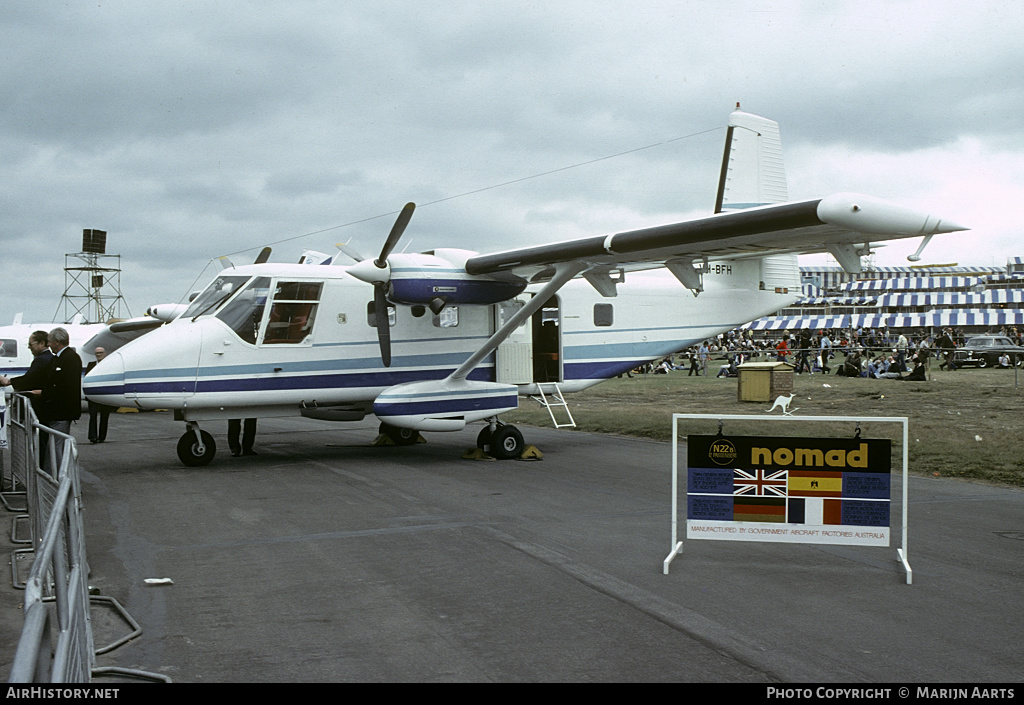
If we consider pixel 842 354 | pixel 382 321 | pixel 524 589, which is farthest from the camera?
pixel 842 354

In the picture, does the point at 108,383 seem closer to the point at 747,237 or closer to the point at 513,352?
the point at 513,352

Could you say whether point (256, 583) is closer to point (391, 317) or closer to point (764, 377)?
point (391, 317)

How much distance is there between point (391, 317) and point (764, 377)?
43.4 ft

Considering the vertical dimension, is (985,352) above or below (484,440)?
above

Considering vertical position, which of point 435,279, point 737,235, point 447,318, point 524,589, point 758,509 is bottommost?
point 524,589

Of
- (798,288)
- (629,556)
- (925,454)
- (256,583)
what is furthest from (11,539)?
(798,288)

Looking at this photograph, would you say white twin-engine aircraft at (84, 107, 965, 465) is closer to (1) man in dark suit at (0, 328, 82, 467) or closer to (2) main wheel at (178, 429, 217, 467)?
(2) main wheel at (178, 429, 217, 467)

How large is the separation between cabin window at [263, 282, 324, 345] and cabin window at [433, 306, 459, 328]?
6.51 feet

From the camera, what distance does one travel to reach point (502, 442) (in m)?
13.2

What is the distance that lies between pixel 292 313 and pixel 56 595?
32.3 ft

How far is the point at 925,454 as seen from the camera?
12.5m

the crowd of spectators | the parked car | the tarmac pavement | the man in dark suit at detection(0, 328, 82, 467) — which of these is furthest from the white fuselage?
the parked car

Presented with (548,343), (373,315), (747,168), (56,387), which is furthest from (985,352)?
(56,387)

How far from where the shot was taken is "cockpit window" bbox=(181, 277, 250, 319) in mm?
12453
